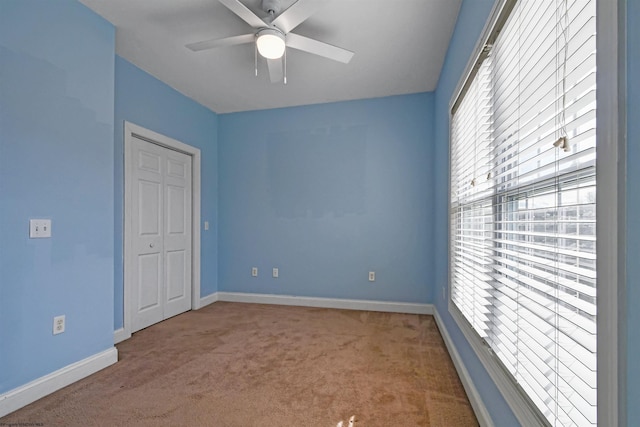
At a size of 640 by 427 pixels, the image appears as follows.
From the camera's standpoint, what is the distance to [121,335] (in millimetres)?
2912

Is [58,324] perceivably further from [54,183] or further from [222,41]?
[222,41]

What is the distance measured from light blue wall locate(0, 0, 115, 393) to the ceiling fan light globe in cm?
A: 128

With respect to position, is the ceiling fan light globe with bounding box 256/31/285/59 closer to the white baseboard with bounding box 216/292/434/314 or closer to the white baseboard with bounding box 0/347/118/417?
the white baseboard with bounding box 0/347/118/417

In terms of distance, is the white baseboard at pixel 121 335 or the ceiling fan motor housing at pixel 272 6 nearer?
the ceiling fan motor housing at pixel 272 6

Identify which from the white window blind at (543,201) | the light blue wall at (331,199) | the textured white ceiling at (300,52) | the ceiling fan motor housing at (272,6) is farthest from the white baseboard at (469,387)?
the ceiling fan motor housing at (272,6)

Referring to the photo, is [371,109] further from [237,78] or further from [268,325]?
[268,325]

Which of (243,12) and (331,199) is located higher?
(243,12)

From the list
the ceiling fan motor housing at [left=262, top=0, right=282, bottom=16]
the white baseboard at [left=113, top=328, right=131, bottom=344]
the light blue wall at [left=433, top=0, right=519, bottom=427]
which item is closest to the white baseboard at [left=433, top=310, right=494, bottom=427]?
the light blue wall at [left=433, top=0, right=519, bottom=427]

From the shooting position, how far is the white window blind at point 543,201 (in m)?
0.78

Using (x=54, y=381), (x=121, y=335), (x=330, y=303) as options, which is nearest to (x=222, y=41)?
(x=54, y=381)

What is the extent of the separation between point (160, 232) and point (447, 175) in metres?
3.07

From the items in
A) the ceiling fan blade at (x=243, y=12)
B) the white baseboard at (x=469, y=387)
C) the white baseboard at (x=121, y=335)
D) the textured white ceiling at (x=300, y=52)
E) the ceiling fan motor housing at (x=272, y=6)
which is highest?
the textured white ceiling at (x=300, y=52)

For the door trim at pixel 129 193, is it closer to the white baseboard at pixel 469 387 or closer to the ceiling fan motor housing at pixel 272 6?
the ceiling fan motor housing at pixel 272 6

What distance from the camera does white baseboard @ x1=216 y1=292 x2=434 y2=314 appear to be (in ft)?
12.5
